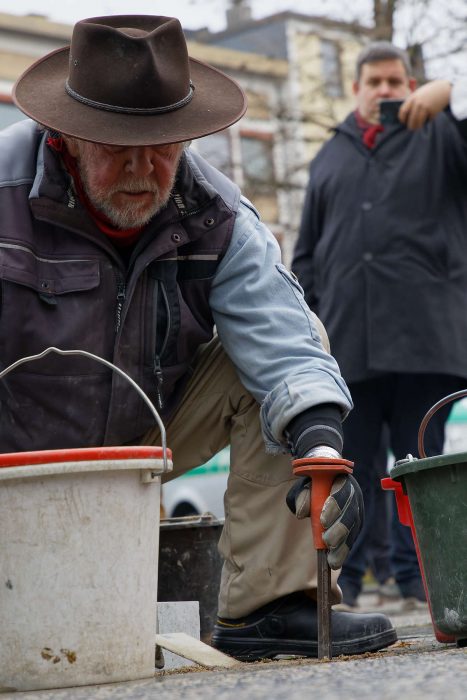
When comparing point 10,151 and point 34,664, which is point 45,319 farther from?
point 34,664

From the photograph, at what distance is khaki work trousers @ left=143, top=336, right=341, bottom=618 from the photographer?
327cm

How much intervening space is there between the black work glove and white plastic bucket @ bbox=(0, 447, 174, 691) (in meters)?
0.45

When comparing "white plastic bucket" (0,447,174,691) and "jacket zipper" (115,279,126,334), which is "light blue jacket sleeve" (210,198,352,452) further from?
"white plastic bucket" (0,447,174,691)

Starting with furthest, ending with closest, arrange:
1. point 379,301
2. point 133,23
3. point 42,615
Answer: point 379,301, point 133,23, point 42,615

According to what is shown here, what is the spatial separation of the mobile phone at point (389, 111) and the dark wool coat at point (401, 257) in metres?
0.04

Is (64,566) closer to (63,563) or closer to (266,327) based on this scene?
(63,563)

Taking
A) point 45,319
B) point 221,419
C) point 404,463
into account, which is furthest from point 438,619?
point 45,319

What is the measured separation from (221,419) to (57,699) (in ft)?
4.27

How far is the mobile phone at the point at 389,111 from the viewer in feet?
16.6

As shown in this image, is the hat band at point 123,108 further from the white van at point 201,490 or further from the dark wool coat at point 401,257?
the white van at point 201,490

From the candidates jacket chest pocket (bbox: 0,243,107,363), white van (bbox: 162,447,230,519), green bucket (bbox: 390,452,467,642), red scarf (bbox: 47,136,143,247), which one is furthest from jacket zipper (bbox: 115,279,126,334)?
white van (bbox: 162,447,230,519)

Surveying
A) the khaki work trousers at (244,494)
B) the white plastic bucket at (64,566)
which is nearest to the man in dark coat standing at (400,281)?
the khaki work trousers at (244,494)

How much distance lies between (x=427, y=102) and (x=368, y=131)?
45 centimetres

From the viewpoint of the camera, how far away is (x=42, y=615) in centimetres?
256
